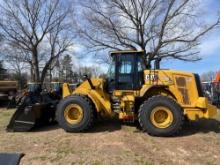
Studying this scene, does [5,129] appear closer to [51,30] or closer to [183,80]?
[183,80]

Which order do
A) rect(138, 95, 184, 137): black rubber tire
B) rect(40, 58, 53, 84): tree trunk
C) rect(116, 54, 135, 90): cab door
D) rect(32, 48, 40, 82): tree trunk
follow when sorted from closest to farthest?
rect(138, 95, 184, 137): black rubber tire, rect(116, 54, 135, 90): cab door, rect(32, 48, 40, 82): tree trunk, rect(40, 58, 53, 84): tree trunk

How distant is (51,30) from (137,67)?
27259 mm

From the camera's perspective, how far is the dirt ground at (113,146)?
917 cm

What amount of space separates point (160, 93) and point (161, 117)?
870mm

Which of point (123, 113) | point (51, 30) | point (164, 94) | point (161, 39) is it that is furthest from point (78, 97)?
point (51, 30)

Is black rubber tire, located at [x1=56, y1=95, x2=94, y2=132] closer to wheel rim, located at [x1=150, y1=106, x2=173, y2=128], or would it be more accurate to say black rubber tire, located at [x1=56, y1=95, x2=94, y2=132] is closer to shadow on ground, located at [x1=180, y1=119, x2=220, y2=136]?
wheel rim, located at [x1=150, y1=106, x2=173, y2=128]

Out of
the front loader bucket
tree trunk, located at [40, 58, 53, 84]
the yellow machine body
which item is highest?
tree trunk, located at [40, 58, 53, 84]

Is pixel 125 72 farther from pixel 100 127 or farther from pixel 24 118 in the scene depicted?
pixel 24 118

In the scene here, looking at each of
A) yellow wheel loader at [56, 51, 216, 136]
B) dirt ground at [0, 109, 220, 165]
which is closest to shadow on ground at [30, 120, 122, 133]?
dirt ground at [0, 109, 220, 165]

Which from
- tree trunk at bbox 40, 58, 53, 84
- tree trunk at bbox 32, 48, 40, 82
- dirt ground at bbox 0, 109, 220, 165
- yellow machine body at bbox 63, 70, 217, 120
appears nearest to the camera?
dirt ground at bbox 0, 109, 220, 165

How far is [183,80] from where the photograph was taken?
12367 millimetres

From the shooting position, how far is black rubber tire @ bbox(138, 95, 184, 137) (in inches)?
465

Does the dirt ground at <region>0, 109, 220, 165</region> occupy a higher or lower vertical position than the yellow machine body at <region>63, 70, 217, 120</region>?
lower

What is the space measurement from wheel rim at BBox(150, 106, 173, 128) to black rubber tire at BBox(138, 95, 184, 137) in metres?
0.09
